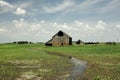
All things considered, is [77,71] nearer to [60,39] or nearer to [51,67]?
[51,67]

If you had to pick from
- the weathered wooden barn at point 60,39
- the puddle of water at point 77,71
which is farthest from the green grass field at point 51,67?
the weathered wooden barn at point 60,39

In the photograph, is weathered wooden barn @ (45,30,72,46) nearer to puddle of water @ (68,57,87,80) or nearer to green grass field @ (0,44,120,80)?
green grass field @ (0,44,120,80)

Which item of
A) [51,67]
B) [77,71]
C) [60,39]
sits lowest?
[77,71]

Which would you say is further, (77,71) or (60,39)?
(60,39)

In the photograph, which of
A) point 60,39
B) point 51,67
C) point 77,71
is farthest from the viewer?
point 60,39

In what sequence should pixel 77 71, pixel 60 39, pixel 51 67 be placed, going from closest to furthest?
pixel 77 71 < pixel 51 67 < pixel 60 39

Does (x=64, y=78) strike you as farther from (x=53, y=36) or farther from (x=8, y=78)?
(x=53, y=36)

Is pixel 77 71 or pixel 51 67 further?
pixel 51 67

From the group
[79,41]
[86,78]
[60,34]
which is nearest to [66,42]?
[60,34]

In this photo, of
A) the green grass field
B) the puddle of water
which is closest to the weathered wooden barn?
the green grass field

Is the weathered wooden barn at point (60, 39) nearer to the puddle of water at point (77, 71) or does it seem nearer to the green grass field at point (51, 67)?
the green grass field at point (51, 67)

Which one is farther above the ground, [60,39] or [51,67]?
[60,39]

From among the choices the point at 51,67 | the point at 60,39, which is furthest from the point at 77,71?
the point at 60,39

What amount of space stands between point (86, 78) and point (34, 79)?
14.0 ft
